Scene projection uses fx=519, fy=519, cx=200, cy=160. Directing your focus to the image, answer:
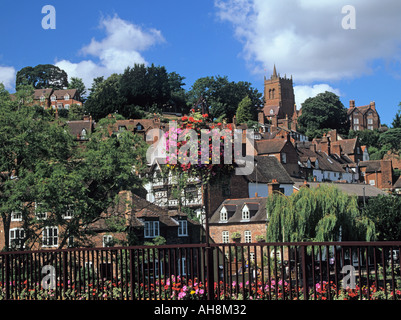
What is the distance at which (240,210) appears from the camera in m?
52.7

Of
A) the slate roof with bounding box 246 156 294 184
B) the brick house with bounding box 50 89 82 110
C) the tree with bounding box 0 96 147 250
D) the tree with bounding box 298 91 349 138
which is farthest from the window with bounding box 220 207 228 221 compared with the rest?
the brick house with bounding box 50 89 82 110

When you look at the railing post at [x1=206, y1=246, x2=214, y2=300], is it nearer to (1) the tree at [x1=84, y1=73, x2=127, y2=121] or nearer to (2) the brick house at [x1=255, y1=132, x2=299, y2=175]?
(2) the brick house at [x1=255, y1=132, x2=299, y2=175]

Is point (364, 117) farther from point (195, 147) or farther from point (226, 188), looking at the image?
point (195, 147)

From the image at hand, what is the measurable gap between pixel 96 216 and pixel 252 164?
100 feet

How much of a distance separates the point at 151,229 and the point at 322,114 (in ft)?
296

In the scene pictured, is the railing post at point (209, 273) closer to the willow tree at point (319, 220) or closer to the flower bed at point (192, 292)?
the flower bed at point (192, 292)

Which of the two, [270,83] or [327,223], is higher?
[270,83]

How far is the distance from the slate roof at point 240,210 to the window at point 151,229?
365 inches

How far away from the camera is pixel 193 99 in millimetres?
122312

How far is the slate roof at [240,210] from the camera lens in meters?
50.9

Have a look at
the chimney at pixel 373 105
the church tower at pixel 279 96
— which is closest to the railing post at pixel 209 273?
the chimney at pixel 373 105

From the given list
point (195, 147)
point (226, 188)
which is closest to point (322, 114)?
point (226, 188)
